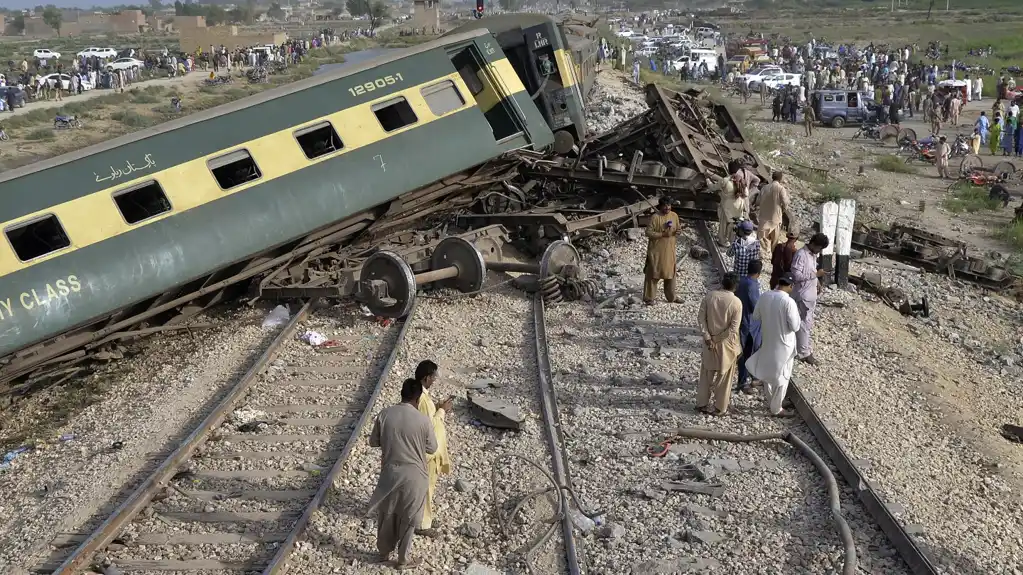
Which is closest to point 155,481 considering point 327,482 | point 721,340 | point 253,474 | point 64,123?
point 253,474

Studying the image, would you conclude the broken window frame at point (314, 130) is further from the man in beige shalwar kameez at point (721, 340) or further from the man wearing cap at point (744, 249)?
the man in beige shalwar kameez at point (721, 340)

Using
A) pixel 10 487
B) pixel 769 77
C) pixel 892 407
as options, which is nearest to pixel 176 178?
pixel 10 487

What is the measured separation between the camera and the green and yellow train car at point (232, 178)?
10.5 metres

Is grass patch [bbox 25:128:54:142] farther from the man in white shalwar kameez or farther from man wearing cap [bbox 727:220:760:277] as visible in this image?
the man in white shalwar kameez

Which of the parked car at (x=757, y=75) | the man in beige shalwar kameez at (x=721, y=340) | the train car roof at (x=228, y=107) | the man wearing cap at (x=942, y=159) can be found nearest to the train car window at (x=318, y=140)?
the train car roof at (x=228, y=107)

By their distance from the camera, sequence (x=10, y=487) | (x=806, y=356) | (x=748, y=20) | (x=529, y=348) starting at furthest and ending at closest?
(x=748, y=20) → (x=529, y=348) → (x=806, y=356) → (x=10, y=487)

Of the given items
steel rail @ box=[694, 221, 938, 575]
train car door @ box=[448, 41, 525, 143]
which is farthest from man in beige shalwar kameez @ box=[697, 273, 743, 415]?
train car door @ box=[448, 41, 525, 143]

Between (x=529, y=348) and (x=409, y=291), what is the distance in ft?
5.76

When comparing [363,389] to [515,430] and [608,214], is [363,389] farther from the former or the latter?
[608,214]

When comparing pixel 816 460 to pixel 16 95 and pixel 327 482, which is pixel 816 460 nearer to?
pixel 327 482

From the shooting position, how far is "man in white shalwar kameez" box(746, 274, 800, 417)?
8.91 meters

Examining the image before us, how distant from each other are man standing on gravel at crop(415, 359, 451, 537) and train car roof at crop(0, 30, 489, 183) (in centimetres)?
593

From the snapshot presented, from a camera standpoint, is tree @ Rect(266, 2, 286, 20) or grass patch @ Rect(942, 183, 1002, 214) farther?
tree @ Rect(266, 2, 286, 20)

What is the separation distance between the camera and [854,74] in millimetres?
51688
